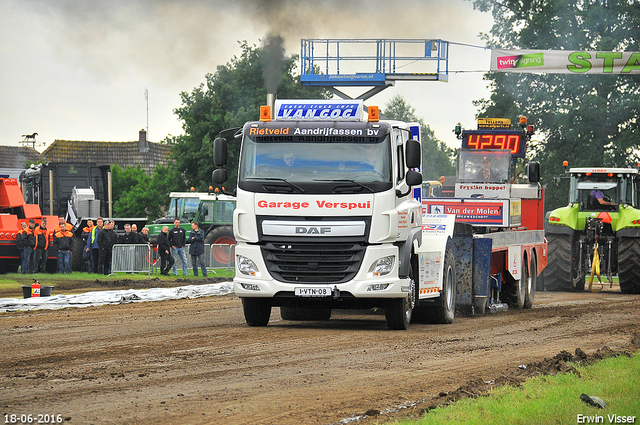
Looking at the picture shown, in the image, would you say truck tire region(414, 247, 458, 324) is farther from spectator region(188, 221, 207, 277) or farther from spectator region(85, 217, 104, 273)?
spectator region(85, 217, 104, 273)


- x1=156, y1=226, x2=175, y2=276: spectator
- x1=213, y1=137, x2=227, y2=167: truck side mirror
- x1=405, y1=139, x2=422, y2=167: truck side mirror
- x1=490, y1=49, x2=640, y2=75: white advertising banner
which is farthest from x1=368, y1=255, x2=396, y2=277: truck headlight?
x1=490, y1=49, x2=640, y2=75: white advertising banner

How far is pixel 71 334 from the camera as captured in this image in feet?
40.5

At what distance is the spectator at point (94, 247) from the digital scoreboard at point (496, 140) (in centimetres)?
1140

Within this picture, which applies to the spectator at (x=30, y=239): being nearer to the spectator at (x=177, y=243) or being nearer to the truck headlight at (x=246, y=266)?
the spectator at (x=177, y=243)

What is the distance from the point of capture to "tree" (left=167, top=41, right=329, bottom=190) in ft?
155

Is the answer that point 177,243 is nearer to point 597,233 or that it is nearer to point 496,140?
point 496,140

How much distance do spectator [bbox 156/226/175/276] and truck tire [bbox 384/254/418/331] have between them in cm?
1517

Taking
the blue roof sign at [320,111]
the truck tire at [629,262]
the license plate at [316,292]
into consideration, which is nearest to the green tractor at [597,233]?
the truck tire at [629,262]

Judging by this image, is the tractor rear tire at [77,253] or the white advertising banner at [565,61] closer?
the tractor rear tire at [77,253]

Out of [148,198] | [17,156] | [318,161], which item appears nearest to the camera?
[318,161]

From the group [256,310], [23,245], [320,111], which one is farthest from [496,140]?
[23,245]

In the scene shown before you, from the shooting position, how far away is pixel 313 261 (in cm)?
1222

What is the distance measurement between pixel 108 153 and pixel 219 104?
31.3m

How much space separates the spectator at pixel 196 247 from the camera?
90.1 ft
